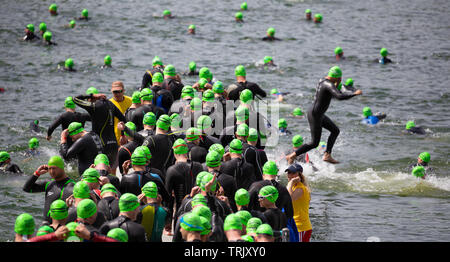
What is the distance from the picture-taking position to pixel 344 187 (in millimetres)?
17828

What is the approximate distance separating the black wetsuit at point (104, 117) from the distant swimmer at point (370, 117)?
45.1 ft

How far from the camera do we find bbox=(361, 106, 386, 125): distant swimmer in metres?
24.4

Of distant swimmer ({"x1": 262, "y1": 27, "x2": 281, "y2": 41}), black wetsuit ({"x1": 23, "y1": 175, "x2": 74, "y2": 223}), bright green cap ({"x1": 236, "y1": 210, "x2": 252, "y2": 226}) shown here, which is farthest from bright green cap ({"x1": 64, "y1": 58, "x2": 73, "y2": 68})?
bright green cap ({"x1": 236, "y1": 210, "x2": 252, "y2": 226})

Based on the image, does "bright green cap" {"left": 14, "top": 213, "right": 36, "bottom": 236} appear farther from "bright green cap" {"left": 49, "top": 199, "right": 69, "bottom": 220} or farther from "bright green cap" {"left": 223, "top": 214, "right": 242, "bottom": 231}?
"bright green cap" {"left": 223, "top": 214, "right": 242, "bottom": 231}

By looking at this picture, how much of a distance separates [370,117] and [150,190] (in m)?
17.4

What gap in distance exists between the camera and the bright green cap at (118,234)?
7.07 m

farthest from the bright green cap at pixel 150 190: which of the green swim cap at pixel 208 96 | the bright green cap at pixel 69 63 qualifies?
the bright green cap at pixel 69 63

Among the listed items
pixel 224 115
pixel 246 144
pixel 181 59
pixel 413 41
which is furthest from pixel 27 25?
pixel 246 144

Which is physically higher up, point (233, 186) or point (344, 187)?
point (233, 186)

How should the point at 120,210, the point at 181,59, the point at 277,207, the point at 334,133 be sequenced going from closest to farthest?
the point at 120,210, the point at 277,207, the point at 334,133, the point at 181,59

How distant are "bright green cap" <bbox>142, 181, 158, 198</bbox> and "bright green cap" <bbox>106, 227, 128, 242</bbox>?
58.5 inches
